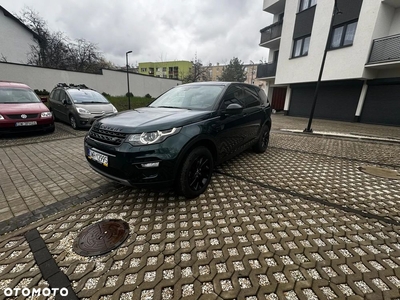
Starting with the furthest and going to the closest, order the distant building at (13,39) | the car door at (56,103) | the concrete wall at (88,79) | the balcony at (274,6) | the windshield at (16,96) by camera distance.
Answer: the distant building at (13,39), the balcony at (274,6), the concrete wall at (88,79), the car door at (56,103), the windshield at (16,96)

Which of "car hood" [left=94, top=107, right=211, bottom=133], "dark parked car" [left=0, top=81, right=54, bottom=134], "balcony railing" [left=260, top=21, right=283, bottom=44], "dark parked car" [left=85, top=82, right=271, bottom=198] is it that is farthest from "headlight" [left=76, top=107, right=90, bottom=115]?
"balcony railing" [left=260, top=21, right=283, bottom=44]

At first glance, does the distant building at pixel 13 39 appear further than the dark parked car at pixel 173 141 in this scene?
Yes

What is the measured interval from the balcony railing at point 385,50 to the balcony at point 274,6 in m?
9.66

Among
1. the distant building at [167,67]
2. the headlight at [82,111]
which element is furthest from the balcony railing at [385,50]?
the distant building at [167,67]

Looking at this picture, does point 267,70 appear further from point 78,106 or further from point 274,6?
point 78,106

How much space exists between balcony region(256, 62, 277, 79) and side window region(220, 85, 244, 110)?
1641cm

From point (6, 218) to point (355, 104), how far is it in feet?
55.1

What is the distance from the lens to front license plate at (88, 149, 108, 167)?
2.44 meters

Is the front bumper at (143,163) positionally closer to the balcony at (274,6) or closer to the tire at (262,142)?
the tire at (262,142)

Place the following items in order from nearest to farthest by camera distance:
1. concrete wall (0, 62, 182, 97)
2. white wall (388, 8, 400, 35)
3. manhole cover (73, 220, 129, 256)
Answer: manhole cover (73, 220, 129, 256) → white wall (388, 8, 400, 35) → concrete wall (0, 62, 182, 97)

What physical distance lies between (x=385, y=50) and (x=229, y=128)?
490 inches

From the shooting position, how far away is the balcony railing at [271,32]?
16.9 m

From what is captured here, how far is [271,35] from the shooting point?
17.6 metres

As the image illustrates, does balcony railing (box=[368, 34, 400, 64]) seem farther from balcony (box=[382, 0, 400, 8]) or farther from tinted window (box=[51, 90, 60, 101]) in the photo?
tinted window (box=[51, 90, 60, 101])
